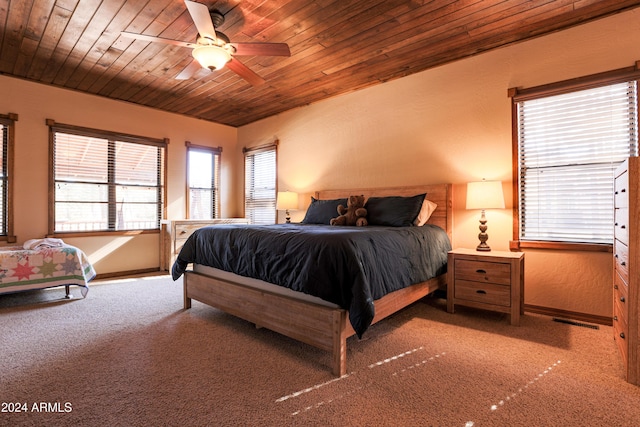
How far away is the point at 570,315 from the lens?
8.96 ft

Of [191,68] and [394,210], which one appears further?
[394,210]

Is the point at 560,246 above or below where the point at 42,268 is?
above

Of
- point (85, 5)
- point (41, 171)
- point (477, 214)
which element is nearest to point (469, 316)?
point (477, 214)

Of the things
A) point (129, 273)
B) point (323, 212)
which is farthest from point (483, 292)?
point (129, 273)

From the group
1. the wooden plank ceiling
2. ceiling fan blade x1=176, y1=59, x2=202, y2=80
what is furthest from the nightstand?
ceiling fan blade x1=176, y1=59, x2=202, y2=80

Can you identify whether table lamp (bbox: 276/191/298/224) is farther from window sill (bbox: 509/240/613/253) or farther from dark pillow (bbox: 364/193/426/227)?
window sill (bbox: 509/240/613/253)

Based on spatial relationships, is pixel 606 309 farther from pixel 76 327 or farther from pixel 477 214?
pixel 76 327

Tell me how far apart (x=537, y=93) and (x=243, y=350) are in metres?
3.27

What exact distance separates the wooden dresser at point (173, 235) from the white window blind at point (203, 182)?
2.02 feet

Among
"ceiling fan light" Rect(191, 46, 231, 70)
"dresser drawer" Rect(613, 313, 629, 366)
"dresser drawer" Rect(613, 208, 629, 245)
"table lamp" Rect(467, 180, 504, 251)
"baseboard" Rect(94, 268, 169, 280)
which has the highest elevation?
"ceiling fan light" Rect(191, 46, 231, 70)

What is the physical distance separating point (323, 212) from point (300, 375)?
7.18ft

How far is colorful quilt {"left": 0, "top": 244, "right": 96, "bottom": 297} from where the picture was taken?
3059 mm

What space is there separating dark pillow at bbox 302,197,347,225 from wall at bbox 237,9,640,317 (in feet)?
1.79

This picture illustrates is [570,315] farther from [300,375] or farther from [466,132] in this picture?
[300,375]
